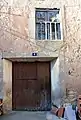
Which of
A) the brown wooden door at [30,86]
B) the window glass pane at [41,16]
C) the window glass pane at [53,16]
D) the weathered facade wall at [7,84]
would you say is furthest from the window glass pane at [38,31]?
the weathered facade wall at [7,84]

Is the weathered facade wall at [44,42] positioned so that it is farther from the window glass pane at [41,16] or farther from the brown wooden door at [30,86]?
the brown wooden door at [30,86]

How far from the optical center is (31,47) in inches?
446

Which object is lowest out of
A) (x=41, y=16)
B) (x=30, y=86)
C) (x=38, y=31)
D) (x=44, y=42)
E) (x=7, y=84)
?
(x=30, y=86)

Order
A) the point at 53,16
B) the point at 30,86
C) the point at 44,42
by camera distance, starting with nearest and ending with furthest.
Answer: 1. the point at 44,42
2. the point at 53,16
3. the point at 30,86

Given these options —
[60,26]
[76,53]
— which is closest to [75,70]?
[76,53]

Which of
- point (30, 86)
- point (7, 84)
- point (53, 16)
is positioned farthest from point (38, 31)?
point (7, 84)

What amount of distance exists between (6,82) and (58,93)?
7.38 feet

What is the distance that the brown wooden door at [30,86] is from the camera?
1195cm

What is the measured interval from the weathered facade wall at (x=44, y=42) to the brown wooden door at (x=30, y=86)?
0.86 meters

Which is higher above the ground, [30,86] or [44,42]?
[44,42]

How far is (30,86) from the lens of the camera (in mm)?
12016

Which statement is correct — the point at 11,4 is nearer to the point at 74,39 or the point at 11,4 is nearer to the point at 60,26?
the point at 60,26

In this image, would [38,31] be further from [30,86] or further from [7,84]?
[7,84]

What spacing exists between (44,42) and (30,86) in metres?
2.09
